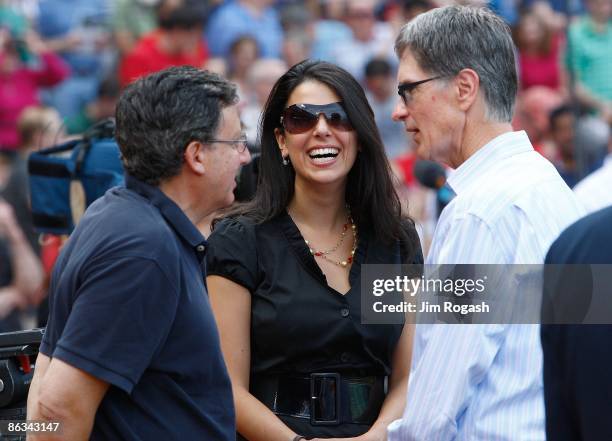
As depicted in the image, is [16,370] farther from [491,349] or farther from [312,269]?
[491,349]

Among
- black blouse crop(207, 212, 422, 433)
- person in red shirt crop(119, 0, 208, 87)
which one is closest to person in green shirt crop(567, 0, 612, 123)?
person in red shirt crop(119, 0, 208, 87)

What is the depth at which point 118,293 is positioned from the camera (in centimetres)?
268

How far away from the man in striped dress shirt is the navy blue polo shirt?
0.58 meters

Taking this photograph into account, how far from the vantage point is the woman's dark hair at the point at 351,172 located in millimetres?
3816

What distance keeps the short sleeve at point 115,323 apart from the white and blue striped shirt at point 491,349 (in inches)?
29.8

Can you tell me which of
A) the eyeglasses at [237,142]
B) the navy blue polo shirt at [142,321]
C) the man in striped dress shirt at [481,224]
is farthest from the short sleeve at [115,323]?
the man in striped dress shirt at [481,224]

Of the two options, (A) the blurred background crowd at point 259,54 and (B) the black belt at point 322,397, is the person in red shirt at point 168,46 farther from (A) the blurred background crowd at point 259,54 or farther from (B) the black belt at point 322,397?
(B) the black belt at point 322,397

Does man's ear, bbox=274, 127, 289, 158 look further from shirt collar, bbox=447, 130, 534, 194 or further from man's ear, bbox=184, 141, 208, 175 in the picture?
shirt collar, bbox=447, 130, 534, 194

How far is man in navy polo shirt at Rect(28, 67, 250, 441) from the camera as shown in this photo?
2682mm

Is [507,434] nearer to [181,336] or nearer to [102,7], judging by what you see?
[181,336]

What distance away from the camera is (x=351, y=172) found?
3.96 metres

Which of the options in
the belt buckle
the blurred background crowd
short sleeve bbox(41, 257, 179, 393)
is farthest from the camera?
the blurred background crowd

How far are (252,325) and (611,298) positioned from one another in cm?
170


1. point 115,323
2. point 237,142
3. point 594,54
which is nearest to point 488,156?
point 237,142
